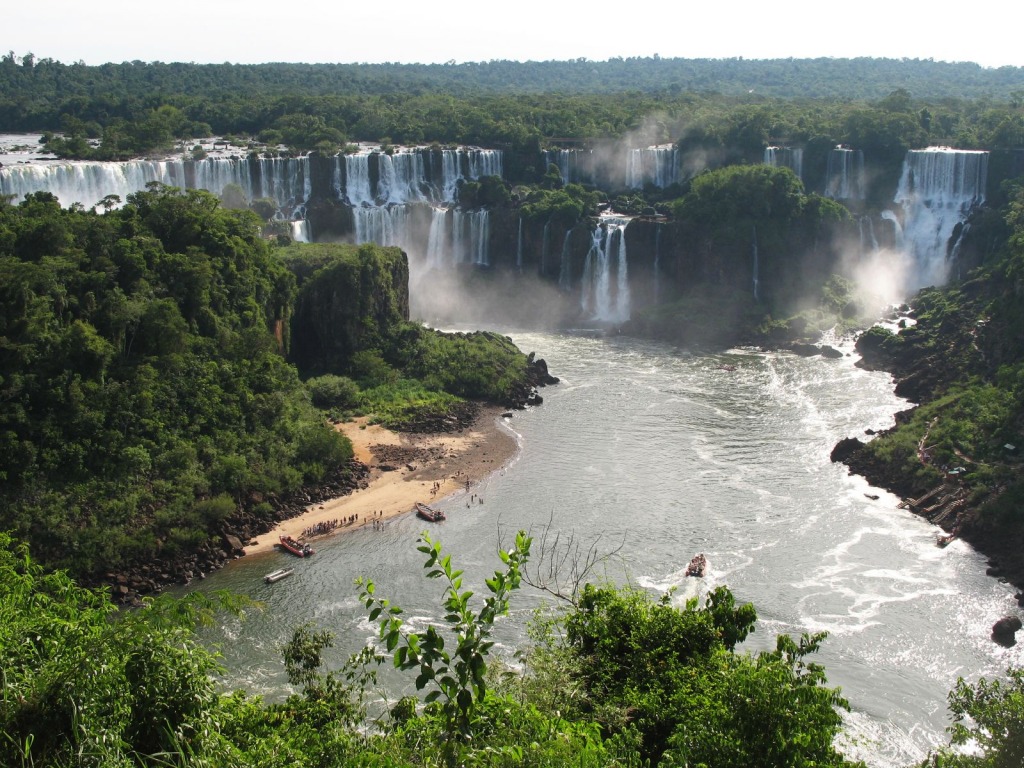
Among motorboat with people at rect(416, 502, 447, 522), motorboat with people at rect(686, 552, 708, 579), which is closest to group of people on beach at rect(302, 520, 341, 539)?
motorboat with people at rect(416, 502, 447, 522)

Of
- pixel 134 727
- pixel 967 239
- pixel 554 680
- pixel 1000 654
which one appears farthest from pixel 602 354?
pixel 134 727

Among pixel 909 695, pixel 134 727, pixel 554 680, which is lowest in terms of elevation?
pixel 909 695

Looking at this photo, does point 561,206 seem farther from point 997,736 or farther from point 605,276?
point 997,736

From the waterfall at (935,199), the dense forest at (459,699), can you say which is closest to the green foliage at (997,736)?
the dense forest at (459,699)

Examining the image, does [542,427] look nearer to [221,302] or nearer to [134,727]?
[221,302]

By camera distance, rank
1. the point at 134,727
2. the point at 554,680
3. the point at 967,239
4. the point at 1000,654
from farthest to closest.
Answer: the point at 967,239 < the point at 1000,654 < the point at 554,680 < the point at 134,727

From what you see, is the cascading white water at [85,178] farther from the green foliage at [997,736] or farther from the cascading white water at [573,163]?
the green foliage at [997,736]

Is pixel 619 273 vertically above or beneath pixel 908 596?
above
